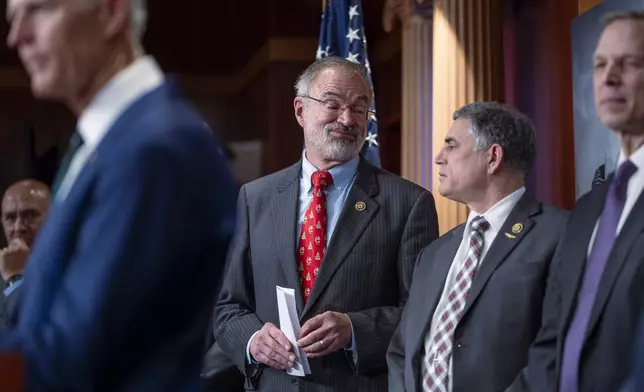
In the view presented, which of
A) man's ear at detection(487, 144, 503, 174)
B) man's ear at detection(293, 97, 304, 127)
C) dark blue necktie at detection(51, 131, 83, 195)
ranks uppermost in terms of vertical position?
dark blue necktie at detection(51, 131, 83, 195)

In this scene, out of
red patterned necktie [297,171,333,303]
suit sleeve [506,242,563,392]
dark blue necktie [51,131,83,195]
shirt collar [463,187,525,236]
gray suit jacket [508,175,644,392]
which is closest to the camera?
dark blue necktie [51,131,83,195]

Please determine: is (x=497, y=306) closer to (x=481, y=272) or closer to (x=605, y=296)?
(x=481, y=272)

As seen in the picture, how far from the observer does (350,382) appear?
302 centimetres

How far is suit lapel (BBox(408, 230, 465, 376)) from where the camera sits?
2.84 m

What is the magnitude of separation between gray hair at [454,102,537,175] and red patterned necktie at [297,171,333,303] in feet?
1.73

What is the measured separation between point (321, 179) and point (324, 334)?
56cm

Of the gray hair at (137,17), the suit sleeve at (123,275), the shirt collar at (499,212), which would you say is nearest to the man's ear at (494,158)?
the shirt collar at (499,212)

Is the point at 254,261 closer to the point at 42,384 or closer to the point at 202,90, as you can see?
the point at 42,384

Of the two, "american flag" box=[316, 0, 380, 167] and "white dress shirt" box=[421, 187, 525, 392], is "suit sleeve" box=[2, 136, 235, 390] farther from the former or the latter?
"american flag" box=[316, 0, 380, 167]

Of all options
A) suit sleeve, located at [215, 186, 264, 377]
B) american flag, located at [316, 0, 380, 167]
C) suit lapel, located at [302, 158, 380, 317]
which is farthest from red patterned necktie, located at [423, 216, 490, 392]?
american flag, located at [316, 0, 380, 167]

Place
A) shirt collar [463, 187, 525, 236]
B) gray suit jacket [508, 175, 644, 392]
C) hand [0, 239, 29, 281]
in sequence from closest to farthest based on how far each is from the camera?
gray suit jacket [508, 175, 644, 392], shirt collar [463, 187, 525, 236], hand [0, 239, 29, 281]

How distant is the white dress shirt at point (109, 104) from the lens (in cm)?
132

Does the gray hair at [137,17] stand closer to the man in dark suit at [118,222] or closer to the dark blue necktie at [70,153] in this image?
the man in dark suit at [118,222]

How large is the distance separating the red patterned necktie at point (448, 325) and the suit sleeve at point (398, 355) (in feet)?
0.41
